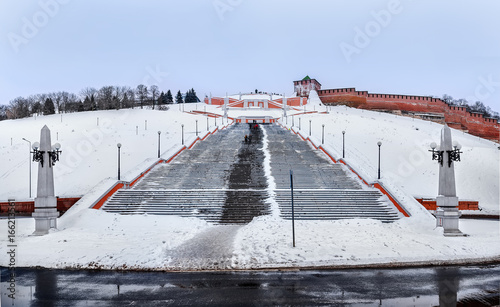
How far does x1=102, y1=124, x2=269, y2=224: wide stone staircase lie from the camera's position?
17.7 meters

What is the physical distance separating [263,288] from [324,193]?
39.4ft

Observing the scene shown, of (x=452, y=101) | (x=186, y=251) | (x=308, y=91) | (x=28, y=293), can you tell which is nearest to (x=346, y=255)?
(x=186, y=251)

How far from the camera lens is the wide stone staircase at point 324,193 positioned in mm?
17406

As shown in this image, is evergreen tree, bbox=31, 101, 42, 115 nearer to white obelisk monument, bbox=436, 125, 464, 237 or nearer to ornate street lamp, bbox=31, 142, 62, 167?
ornate street lamp, bbox=31, 142, 62, 167

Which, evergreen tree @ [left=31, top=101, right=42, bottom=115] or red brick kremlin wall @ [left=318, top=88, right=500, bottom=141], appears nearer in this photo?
red brick kremlin wall @ [left=318, top=88, right=500, bottom=141]

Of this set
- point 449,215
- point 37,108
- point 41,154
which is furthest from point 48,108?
point 449,215

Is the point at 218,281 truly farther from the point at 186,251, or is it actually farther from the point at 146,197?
the point at 146,197

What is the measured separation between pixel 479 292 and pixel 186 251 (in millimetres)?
7447

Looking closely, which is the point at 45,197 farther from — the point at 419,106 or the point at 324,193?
the point at 419,106

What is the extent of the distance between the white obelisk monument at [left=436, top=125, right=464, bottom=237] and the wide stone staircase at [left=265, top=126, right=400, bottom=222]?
2.57 meters

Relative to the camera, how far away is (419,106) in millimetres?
81938

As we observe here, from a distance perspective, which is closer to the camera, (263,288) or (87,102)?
(263,288)

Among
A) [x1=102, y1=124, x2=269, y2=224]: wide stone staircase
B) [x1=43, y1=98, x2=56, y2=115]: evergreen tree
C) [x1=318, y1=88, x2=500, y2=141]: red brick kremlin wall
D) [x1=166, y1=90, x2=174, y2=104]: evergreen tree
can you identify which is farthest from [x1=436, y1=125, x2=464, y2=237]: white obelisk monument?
[x1=166, y1=90, x2=174, y2=104]: evergreen tree

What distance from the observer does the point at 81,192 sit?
83.7 ft
